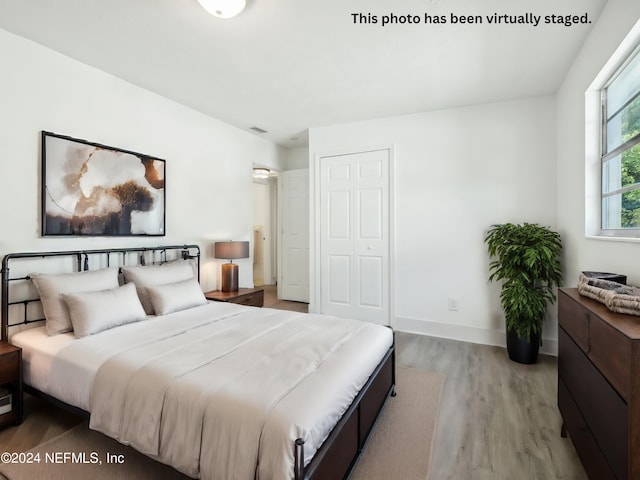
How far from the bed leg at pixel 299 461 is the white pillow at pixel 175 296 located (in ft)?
6.31

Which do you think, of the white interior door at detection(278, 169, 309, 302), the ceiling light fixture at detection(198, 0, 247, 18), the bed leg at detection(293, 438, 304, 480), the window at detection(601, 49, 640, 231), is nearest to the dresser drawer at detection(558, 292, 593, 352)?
the window at detection(601, 49, 640, 231)

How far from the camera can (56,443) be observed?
6.08ft

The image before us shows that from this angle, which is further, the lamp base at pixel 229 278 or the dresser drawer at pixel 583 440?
the lamp base at pixel 229 278

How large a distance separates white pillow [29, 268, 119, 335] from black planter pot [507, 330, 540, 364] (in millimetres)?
3725

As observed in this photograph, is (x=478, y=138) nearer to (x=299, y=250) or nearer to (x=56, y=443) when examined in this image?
(x=299, y=250)

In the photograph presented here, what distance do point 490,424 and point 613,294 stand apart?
1.26m

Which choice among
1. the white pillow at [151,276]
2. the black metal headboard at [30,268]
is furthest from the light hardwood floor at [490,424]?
the white pillow at [151,276]

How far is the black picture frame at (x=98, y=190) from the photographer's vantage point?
8.18 feet

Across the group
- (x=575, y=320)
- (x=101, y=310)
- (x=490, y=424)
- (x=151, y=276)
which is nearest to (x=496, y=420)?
(x=490, y=424)

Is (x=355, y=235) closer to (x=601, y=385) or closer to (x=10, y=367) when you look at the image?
(x=601, y=385)

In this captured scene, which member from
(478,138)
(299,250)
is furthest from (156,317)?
(478,138)

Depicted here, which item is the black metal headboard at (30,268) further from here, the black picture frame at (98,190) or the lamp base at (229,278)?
the lamp base at (229,278)

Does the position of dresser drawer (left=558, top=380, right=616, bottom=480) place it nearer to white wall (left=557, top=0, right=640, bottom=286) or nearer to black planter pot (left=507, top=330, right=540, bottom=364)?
white wall (left=557, top=0, right=640, bottom=286)

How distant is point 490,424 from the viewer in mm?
2094
